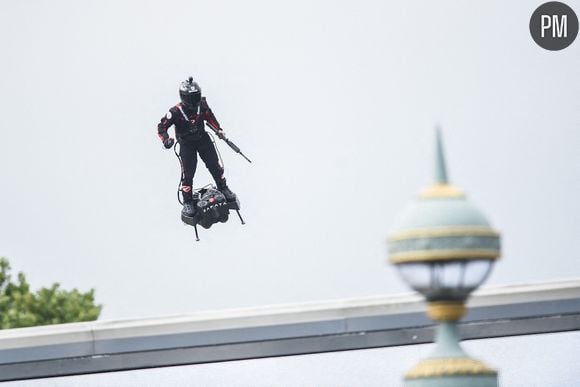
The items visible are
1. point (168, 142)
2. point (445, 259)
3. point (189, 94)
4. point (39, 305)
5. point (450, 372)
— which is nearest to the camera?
point (445, 259)

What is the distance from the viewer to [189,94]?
37219 mm

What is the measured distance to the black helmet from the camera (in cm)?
3722

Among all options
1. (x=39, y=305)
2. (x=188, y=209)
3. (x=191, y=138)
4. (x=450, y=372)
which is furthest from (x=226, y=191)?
(x=39, y=305)

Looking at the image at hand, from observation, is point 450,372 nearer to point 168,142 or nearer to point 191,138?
point 168,142

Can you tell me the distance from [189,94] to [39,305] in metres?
40.3

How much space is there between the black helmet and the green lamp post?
82.6ft

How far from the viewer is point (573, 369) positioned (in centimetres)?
2100

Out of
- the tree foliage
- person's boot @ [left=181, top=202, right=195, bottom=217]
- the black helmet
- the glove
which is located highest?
the black helmet

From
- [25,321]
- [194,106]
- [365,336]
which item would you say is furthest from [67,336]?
[25,321]

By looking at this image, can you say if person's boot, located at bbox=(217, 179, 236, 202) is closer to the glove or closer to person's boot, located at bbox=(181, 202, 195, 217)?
person's boot, located at bbox=(181, 202, 195, 217)

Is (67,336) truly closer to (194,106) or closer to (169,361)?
(169,361)

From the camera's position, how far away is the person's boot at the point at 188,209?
4028 cm

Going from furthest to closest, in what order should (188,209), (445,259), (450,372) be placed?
(188,209), (450,372), (445,259)

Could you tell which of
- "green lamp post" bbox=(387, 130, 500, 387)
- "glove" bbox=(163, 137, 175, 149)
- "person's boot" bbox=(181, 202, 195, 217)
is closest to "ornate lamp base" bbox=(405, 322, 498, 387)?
"green lamp post" bbox=(387, 130, 500, 387)
